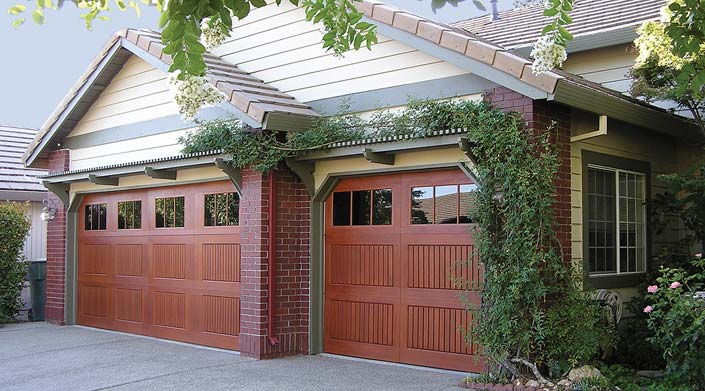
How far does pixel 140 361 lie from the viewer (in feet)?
→ 31.4

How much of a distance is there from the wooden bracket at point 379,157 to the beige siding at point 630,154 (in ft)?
6.84

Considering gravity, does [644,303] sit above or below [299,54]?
below

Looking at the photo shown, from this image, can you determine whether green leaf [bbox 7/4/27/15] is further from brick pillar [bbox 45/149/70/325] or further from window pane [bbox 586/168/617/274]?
brick pillar [bbox 45/149/70/325]

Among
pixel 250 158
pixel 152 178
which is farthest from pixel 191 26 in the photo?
pixel 152 178

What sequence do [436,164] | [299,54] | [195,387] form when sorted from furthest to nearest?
[299,54]
[436,164]
[195,387]

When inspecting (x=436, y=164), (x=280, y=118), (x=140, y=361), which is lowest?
(x=140, y=361)

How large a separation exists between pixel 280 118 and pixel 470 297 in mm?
3147

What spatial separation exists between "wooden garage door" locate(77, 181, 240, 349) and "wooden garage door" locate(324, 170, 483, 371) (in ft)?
5.10

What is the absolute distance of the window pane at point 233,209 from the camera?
1049 cm

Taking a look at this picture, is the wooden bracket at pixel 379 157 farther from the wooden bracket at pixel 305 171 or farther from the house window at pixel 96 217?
the house window at pixel 96 217

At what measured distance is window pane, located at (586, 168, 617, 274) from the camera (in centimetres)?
887

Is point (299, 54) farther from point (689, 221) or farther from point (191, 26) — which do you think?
point (191, 26)

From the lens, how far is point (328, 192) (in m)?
9.96

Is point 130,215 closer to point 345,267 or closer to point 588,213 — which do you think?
point 345,267
